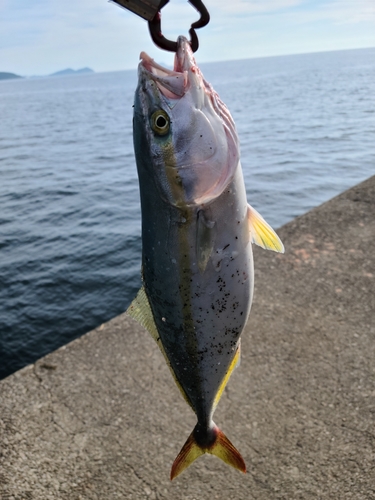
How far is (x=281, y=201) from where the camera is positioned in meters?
17.4

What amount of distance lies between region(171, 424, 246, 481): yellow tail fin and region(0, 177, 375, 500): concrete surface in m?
1.02

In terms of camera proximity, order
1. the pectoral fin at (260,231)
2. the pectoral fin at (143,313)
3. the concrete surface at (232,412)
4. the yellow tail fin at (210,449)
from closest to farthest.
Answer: the pectoral fin at (260,231), the pectoral fin at (143,313), the yellow tail fin at (210,449), the concrete surface at (232,412)

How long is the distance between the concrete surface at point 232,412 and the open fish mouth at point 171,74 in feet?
10.0

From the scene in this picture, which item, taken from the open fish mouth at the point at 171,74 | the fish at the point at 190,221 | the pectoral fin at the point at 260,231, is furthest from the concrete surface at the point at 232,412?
the open fish mouth at the point at 171,74

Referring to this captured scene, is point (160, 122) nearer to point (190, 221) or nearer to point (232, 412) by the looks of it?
point (190, 221)

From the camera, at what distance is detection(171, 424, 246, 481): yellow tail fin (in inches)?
111

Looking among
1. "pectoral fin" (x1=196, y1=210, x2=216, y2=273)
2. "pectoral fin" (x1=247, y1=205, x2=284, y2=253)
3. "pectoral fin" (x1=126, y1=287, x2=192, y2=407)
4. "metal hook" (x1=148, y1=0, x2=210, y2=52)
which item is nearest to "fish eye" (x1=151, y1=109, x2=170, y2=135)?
"metal hook" (x1=148, y1=0, x2=210, y2=52)

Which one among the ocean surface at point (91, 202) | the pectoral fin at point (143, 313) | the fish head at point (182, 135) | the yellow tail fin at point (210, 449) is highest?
the fish head at point (182, 135)

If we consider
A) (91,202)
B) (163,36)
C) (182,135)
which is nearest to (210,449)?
(182,135)

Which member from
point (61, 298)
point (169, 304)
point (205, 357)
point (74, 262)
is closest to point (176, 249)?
point (169, 304)

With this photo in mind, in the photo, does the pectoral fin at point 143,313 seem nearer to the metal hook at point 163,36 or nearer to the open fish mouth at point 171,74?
the open fish mouth at point 171,74

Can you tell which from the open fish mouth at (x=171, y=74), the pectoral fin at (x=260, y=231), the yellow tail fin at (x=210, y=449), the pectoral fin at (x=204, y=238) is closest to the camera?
the open fish mouth at (x=171, y=74)

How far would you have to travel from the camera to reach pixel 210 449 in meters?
2.84

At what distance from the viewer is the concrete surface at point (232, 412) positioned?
147 inches
